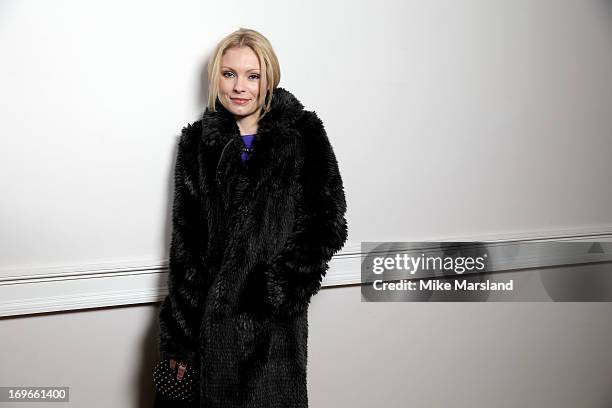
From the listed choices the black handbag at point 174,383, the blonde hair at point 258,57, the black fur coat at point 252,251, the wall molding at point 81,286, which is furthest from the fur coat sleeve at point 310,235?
the wall molding at point 81,286

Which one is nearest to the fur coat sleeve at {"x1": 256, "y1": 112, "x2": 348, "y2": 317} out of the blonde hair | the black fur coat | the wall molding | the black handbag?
the black fur coat

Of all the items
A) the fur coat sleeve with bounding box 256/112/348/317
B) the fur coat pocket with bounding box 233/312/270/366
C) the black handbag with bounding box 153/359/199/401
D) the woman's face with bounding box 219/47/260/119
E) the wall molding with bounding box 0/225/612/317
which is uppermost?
the woman's face with bounding box 219/47/260/119

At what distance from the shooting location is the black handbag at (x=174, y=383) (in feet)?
5.46

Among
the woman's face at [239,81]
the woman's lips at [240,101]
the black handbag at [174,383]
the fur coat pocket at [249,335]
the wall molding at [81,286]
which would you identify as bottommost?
the black handbag at [174,383]

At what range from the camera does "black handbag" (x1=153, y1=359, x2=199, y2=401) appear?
1663mm

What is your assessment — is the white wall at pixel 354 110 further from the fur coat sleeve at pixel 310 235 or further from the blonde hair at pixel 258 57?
the fur coat sleeve at pixel 310 235

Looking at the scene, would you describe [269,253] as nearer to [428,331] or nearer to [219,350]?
[219,350]

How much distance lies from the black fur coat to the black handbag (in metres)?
0.04

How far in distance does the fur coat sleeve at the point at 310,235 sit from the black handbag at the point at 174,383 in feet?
1.05

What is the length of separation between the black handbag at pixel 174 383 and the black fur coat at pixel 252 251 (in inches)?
1.4

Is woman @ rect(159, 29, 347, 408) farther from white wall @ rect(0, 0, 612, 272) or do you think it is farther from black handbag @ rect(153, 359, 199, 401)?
white wall @ rect(0, 0, 612, 272)

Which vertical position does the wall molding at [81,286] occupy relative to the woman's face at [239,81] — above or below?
below

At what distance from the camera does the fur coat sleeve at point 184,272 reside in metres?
1.65

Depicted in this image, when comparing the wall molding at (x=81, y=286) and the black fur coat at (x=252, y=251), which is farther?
the wall molding at (x=81, y=286)
